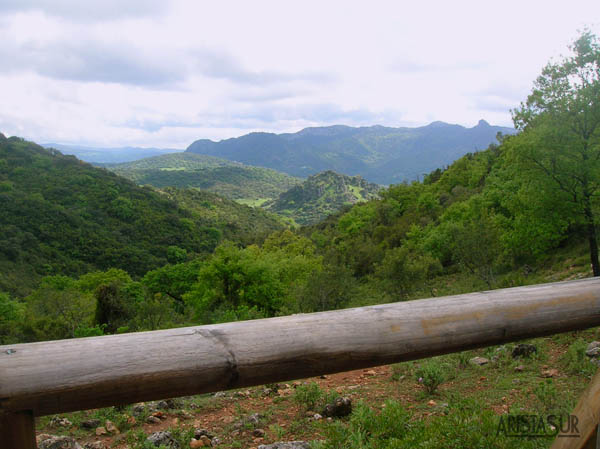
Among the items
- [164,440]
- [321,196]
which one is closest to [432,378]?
[164,440]

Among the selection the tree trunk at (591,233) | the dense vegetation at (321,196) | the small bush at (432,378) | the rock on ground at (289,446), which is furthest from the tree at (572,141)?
the dense vegetation at (321,196)

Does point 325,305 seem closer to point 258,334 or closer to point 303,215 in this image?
point 258,334

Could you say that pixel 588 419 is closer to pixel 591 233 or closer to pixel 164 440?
pixel 164 440

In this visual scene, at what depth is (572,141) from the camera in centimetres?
1215

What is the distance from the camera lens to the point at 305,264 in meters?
31.8

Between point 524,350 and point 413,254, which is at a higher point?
point 524,350

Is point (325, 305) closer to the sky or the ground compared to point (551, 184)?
closer to the ground

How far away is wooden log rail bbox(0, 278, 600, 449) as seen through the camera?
111 centimetres

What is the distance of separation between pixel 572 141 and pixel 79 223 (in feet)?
292

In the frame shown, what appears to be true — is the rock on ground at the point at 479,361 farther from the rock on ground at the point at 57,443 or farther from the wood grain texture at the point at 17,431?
the wood grain texture at the point at 17,431

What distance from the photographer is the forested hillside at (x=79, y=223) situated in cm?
7006

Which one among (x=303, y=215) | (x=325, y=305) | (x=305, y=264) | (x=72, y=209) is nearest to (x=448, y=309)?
(x=325, y=305)

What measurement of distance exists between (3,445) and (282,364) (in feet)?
2.65

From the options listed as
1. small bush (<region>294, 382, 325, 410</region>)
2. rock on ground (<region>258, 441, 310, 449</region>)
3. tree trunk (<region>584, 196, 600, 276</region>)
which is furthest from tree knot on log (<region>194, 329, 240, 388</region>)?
tree trunk (<region>584, 196, 600, 276</region>)
